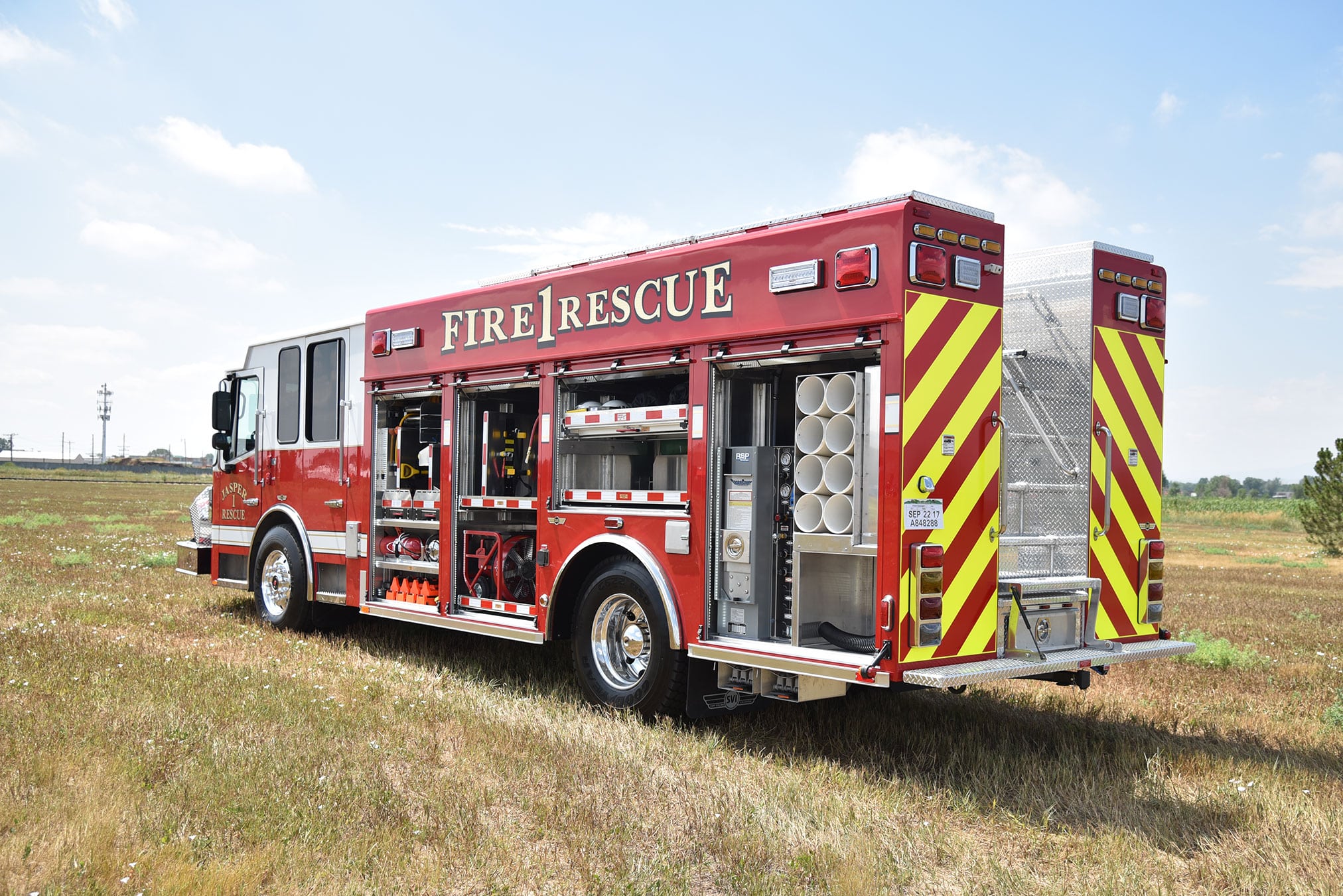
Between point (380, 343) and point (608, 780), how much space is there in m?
5.01

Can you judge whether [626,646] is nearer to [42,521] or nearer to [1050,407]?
[1050,407]

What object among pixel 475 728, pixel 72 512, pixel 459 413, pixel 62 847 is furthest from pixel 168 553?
pixel 72 512

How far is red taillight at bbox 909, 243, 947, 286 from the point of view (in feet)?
18.4

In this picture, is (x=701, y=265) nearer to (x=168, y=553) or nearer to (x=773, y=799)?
(x=773, y=799)

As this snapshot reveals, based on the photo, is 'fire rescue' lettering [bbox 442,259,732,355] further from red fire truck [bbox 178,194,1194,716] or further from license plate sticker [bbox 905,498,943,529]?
license plate sticker [bbox 905,498,943,529]

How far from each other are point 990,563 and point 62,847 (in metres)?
4.46

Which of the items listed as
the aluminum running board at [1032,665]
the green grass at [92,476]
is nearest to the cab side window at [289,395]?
the aluminum running board at [1032,665]

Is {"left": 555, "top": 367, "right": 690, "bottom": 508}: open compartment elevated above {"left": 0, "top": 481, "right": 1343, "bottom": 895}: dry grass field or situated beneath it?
elevated above

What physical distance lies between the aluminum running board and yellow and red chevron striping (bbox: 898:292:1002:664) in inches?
4.9

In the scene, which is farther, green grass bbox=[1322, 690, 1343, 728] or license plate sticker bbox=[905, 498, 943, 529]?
green grass bbox=[1322, 690, 1343, 728]

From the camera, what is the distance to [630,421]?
716 cm

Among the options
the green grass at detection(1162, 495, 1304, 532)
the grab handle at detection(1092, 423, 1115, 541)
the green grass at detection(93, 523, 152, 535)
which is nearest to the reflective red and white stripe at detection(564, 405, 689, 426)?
the grab handle at detection(1092, 423, 1115, 541)

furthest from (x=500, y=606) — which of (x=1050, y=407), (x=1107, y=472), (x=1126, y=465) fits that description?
(x=1126, y=465)

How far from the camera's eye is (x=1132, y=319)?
7.02 m
